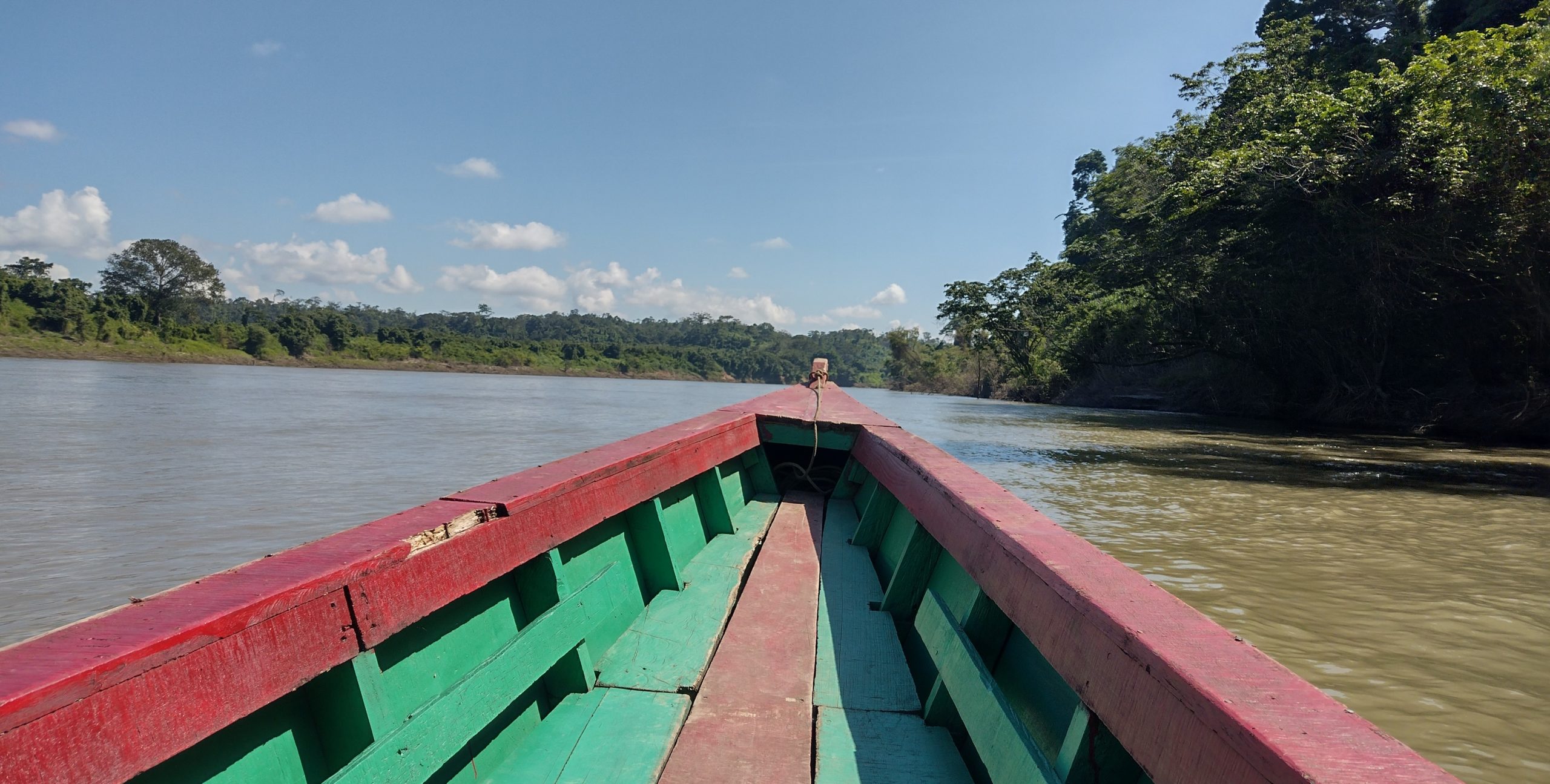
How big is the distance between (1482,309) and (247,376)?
51.6 metres

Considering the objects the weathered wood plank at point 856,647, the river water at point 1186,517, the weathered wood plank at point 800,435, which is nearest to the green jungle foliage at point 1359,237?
the river water at point 1186,517

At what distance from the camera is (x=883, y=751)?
186cm

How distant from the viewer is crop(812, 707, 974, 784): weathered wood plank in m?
1.73

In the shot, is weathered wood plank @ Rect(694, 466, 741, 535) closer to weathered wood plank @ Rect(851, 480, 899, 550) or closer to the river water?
weathered wood plank @ Rect(851, 480, 899, 550)

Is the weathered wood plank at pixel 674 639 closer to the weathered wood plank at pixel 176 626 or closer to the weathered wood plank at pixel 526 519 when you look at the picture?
the weathered wood plank at pixel 526 519

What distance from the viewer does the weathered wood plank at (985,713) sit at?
140 cm

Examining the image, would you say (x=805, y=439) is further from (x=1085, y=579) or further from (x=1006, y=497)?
(x=1085, y=579)

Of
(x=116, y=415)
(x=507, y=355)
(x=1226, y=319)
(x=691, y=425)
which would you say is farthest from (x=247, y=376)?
(x=691, y=425)

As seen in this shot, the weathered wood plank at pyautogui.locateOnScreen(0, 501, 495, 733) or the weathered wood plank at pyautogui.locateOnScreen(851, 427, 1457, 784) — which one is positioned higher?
the weathered wood plank at pyautogui.locateOnScreen(0, 501, 495, 733)

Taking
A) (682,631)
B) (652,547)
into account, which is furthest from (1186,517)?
(682,631)

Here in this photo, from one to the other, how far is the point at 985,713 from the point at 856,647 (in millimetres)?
933

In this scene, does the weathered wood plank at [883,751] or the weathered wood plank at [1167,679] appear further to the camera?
the weathered wood plank at [883,751]

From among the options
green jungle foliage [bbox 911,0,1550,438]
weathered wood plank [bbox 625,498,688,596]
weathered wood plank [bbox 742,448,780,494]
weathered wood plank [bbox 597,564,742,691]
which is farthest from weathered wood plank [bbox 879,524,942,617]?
green jungle foliage [bbox 911,0,1550,438]

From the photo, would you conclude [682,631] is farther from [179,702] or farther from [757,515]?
[757,515]
